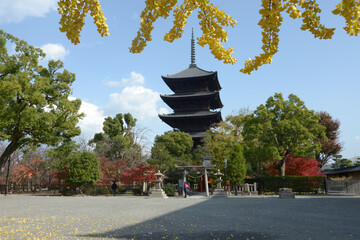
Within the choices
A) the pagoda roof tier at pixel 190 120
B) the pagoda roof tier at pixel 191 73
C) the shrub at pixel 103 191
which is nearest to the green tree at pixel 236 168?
the shrub at pixel 103 191

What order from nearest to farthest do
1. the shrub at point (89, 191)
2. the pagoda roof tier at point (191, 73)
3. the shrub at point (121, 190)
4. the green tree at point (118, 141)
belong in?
the shrub at point (89, 191) < the shrub at point (121, 190) < the green tree at point (118, 141) < the pagoda roof tier at point (191, 73)

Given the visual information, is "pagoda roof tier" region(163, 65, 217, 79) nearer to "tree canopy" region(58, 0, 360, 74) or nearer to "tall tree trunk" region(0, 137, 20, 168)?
"tall tree trunk" region(0, 137, 20, 168)

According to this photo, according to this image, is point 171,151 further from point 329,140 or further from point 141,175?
point 329,140

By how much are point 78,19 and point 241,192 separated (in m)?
22.2

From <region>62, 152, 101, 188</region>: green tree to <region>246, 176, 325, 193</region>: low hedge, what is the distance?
14909mm

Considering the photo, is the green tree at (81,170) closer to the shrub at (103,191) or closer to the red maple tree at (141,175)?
the shrub at (103,191)

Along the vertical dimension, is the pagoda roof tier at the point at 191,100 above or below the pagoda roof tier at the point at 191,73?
below

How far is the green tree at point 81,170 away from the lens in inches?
942

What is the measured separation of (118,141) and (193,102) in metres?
11.6

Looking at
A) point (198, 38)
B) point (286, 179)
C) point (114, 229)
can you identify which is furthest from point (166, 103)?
point (198, 38)

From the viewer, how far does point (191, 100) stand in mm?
37656

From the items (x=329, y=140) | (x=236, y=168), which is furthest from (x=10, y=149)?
(x=329, y=140)

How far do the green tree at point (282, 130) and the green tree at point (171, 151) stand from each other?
8.14 m

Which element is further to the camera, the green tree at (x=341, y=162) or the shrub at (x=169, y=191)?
the green tree at (x=341, y=162)
